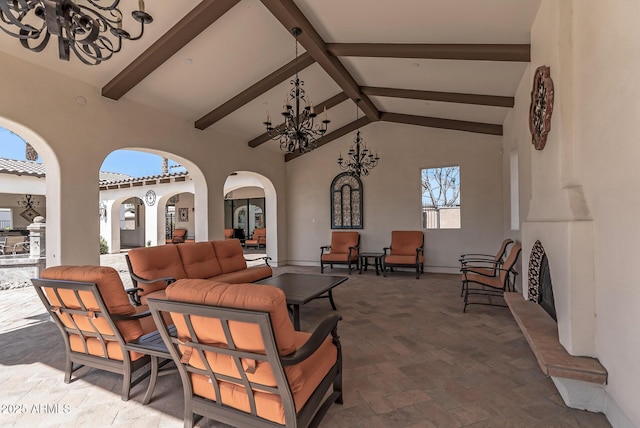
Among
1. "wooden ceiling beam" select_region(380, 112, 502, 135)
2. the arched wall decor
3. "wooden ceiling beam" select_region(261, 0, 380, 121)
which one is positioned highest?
"wooden ceiling beam" select_region(261, 0, 380, 121)

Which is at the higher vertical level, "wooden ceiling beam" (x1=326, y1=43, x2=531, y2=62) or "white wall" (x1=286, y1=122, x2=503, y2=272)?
"wooden ceiling beam" (x1=326, y1=43, x2=531, y2=62)

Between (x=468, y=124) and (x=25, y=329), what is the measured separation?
25.8 ft

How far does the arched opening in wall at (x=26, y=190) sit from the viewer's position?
3881mm

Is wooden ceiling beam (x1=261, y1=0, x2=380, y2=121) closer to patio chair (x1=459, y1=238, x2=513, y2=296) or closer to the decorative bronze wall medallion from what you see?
the decorative bronze wall medallion

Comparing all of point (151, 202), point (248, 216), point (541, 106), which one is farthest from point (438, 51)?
point (248, 216)

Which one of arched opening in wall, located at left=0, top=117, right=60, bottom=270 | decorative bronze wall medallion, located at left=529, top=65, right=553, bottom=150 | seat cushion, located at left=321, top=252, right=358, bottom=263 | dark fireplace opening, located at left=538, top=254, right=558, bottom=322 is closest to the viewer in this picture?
decorative bronze wall medallion, located at left=529, top=65, right=553, bottom=150

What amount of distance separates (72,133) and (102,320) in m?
3.08

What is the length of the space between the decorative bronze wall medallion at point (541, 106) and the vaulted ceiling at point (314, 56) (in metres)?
0.72

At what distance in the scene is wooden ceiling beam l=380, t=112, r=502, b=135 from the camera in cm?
636

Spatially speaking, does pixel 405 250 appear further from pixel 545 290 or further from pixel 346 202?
pixel 545 290

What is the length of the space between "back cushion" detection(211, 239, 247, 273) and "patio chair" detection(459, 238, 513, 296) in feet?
11.7

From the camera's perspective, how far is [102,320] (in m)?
2.18

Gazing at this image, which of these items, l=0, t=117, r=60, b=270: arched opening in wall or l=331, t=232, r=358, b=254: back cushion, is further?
l=331, t=232, r=358, b=254: back cushion

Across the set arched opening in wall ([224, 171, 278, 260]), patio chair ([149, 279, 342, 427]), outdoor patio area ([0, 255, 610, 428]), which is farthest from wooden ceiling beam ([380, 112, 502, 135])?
arched opening in wall ([224, 171, 278, 260])
